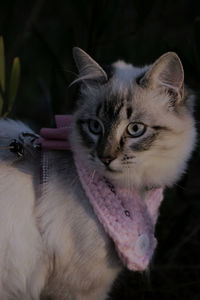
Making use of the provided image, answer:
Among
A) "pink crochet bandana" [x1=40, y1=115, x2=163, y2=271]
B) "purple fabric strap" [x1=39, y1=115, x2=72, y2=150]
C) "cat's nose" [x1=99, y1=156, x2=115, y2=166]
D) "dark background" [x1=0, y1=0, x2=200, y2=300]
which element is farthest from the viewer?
"dark background" [x1=0, y1=0, x2=200, y2=300]

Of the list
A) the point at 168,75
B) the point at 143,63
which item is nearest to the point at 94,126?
the point at 168,75

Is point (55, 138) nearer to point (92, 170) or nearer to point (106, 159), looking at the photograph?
point (92, 170)

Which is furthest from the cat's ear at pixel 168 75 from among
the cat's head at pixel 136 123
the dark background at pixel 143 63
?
the dark background at pixel 143 63

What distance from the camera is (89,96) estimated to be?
2164 millimetres

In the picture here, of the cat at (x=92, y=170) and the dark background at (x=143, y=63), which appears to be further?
the dark background at (x=143, y=63)

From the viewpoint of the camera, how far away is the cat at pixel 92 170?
6.41ft

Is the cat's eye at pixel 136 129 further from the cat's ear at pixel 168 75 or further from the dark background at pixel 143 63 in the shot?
the dark background at pixel 143 63

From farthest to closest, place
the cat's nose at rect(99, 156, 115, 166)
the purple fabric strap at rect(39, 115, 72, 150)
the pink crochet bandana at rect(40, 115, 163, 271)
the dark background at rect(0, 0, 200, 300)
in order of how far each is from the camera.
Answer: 1. the dark background at rect(0, 0, 200, 300)
2. the purple fabric strap at rect(39, 115, 72, 150)
3. the pink crochet bandana at rect(40, 115, 163, 271)
4. the cat's nose at rect(99, 156, 115, 166)

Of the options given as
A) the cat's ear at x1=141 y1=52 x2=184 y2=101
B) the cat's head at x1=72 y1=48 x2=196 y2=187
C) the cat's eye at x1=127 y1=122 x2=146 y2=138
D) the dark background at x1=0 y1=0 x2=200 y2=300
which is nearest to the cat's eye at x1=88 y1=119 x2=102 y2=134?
the cat's head at x1=72 y1=48 x2=196 y2=187

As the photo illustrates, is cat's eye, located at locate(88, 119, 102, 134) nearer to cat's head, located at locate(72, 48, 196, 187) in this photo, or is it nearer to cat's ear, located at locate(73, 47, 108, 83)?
cat's head, located at locate(72, 48, 196, 187)

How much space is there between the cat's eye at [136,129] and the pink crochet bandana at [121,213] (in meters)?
0.27

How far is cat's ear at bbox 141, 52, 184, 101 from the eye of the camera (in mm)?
1948

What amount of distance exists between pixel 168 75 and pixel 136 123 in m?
0.28

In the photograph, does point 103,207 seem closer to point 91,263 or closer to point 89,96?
point 91,263
